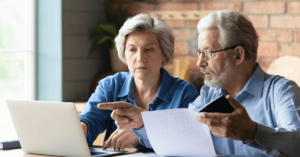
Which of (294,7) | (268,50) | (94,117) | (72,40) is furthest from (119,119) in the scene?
(294,7)

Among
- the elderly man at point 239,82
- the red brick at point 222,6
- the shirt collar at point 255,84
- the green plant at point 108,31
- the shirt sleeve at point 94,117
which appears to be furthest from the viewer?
the green plant at point 108,31

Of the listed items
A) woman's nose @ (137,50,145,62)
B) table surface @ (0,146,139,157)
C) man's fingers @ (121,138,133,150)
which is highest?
woman's nose @ (137,50,145,62)

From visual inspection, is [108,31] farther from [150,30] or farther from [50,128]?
[50,128]

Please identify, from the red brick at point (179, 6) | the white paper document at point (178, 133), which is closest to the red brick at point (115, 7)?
the red brick at point (179, 6)

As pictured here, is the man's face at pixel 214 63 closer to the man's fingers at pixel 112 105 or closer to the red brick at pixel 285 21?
the man's fingers at pixel 112 105

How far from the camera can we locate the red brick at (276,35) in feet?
9.48

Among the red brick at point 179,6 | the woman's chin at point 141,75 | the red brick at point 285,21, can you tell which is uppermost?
the red brick at point 179,6

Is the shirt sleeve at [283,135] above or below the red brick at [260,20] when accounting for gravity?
below

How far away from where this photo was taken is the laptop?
1310mm

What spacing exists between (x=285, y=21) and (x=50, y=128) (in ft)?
7.18

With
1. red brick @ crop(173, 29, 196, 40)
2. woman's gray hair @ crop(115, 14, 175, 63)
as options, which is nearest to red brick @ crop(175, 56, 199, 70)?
red brick @ crop(173, 29, 196, 40)

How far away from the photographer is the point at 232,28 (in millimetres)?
1553

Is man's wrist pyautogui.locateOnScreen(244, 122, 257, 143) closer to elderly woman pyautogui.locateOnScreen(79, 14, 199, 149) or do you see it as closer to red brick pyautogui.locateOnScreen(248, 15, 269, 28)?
elderly woman pyautogui.locateOnScreen(79, 14, 199, 149)

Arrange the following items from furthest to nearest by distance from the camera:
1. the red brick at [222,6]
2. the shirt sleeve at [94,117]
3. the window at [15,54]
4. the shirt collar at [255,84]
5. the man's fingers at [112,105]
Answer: the red brick at [222,6] < the window at [15,54] < the shirt sleeve at [94,117] < the shirt collar at [255,84] < the man's fingers at [112,105]
